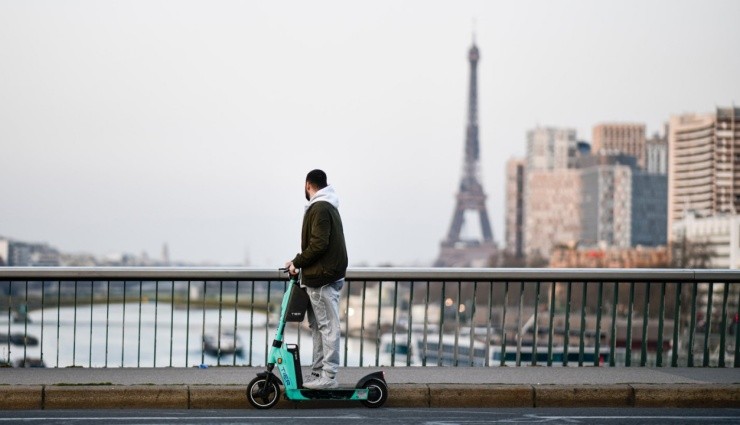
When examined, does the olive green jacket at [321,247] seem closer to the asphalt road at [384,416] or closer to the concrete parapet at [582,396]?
the asphalt road at [384,416]

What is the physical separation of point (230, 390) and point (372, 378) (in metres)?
1.18

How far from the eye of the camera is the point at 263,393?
10352 mm

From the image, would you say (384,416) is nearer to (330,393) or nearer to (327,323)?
(330,393)

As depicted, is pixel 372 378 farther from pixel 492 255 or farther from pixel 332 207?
pixel 492 255

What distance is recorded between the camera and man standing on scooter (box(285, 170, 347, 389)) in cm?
1048

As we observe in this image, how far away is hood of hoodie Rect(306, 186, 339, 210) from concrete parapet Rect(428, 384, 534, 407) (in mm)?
1635

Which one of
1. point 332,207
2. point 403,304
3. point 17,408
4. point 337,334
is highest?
point 332,207

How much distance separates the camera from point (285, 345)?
34.1ft

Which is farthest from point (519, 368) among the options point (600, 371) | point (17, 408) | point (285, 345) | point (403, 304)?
point (403, 304)

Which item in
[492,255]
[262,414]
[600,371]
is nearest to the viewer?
[262,414]

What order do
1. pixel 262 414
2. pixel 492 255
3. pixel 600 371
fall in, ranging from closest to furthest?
pixel 262 414, pixel 600 371, pixel 492 255

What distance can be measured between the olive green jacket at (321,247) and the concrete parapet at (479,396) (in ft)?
3.71

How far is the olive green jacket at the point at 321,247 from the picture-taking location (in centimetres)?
1047

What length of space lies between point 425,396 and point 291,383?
3.89ft
